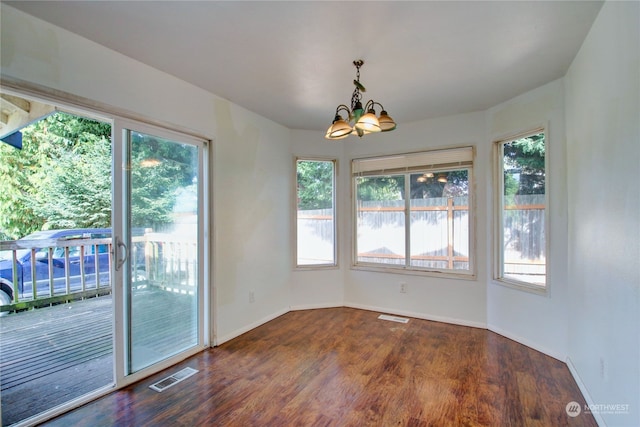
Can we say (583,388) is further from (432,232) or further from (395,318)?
(432,232)

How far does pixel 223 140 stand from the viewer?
3.19 meters

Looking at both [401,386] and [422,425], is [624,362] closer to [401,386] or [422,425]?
[422,425]

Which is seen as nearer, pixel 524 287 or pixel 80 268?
pixel 524 287

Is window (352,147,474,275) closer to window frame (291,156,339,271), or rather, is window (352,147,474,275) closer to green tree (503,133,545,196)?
window frame (291,156,339,271)

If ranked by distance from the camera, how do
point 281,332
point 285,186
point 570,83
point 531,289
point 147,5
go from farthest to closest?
point 285,186 → point 281,332 → point 531,289 → point 570,83 → point 147,5

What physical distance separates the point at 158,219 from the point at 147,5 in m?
1.61

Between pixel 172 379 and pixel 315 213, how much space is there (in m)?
2.66

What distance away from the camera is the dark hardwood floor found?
194cm

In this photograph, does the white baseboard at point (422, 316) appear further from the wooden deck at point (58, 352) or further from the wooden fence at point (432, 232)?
the wooden deck at point (58, 352)

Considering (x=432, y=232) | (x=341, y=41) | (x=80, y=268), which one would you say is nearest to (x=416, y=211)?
(x=432, y=232)

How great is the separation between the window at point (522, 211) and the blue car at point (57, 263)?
5.65 meters

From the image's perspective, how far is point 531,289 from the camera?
2.98 meters

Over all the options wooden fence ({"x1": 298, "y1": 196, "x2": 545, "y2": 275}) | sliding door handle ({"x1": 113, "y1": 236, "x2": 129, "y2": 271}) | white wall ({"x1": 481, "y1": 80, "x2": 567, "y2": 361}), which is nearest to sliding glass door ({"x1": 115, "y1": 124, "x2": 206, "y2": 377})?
sliding door handle ({"x1": 113, "y1": 236, "x2": 129, "y2": 271})

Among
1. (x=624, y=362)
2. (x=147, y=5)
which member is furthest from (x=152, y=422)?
(x=624, y=362)
